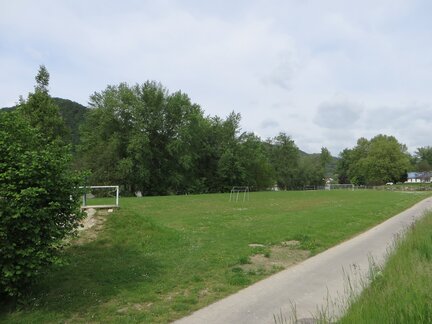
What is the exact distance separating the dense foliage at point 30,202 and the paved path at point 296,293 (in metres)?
2.69

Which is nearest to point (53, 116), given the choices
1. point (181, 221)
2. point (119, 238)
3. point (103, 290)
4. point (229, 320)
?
point (181, 221)

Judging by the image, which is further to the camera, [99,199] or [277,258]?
[99,199]

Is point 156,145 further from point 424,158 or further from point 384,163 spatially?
point 424,158

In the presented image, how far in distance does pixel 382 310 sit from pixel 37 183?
5.59 meters

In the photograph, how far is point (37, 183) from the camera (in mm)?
7020

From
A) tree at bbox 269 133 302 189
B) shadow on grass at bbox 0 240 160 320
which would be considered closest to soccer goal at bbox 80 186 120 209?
shadow on grass at bbox 0 240 160 320

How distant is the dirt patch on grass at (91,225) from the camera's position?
1193 centimetres

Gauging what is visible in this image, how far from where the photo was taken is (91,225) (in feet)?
41.9

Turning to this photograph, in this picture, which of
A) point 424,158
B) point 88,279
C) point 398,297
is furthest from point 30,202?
point 424,158

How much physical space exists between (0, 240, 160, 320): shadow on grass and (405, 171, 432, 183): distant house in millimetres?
126985

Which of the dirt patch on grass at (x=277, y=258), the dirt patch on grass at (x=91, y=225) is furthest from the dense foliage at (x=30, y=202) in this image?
the dirt patch on grass at (x=277, y=258)

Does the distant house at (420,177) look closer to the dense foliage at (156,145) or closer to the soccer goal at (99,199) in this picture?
the dense foliage at (156,145)

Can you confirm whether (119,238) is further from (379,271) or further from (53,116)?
(53,116)

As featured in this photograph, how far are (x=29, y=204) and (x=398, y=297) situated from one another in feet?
18.1
